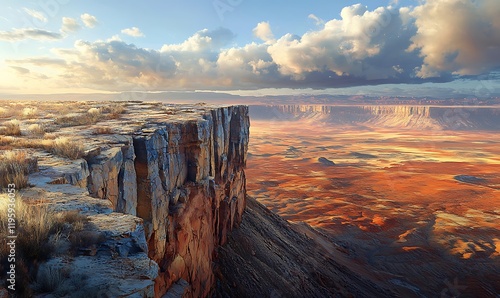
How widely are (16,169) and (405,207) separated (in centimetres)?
6965

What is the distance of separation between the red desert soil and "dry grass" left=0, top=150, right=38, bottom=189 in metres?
35.3

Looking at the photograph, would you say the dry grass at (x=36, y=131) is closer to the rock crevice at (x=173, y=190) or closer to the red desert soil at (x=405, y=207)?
the rock crevice at (x=173, y=190)

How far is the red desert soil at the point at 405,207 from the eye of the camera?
36.0m

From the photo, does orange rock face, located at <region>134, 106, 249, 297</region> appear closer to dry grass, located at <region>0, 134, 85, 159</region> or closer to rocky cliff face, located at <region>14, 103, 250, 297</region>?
rocky cliff face, located at <region>14, 103, 250, 297</region>

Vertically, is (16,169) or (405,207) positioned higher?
(16,169)

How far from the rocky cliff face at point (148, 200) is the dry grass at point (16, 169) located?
0.26 meters

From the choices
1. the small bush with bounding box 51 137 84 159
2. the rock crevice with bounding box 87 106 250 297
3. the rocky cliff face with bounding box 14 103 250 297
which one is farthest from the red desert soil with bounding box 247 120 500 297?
the small bush with bounding box 51 137 84 159

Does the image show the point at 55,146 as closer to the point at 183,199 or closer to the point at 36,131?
the point at 36,131

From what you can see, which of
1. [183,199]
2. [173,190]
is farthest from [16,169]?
[183,199]

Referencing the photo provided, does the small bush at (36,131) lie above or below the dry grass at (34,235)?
above

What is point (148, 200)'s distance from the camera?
38.5 ft

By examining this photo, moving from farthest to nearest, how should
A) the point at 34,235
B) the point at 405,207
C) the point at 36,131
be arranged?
the point at 405,207 → the point at 36,131 → the point at 34,235

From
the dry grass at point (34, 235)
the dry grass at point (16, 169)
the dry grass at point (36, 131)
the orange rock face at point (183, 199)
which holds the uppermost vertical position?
the dry grass at point (36, 131)

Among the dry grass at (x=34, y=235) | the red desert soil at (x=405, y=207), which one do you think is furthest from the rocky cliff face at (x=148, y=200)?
the red desert soil at (x=405, y=207)
